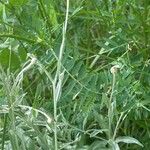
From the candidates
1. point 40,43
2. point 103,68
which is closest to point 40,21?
point 40,43

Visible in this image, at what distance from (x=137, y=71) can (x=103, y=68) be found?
8 centimetres

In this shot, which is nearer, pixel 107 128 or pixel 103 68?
pixel 107 128

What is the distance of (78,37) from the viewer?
94 centimetres

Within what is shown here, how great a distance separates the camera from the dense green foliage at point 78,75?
75 cm

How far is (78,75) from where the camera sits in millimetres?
→ 819

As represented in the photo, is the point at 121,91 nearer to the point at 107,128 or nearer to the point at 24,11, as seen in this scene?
the point at 107,128

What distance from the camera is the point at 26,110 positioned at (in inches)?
30.3

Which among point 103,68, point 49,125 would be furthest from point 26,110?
point 103,68

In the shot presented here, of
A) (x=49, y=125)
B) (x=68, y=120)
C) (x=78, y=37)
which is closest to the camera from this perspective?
(x=49, y=125)

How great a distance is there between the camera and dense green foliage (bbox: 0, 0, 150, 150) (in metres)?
0.75

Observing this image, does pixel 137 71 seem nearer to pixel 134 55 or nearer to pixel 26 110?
pixel 134 55

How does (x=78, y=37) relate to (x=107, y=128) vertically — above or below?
above

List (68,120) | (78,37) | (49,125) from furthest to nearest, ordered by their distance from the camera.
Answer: (78,37) → (68,120) → (49,125)

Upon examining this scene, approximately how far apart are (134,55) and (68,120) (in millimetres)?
171
